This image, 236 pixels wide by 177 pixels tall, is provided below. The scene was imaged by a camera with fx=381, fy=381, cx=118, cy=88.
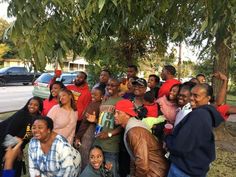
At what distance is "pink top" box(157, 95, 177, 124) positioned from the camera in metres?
4.24

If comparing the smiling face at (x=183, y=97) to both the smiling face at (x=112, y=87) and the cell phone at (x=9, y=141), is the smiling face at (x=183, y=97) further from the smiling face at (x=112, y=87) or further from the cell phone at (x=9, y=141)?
the cell phone at (x=9, y=141)

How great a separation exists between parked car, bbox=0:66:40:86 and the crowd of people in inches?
936

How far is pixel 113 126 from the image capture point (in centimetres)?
451

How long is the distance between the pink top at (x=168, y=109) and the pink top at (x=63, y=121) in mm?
1188

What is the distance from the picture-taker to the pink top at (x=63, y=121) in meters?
4.81

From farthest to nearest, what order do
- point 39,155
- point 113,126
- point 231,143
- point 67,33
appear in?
point 231,143 < point 113,126 < point 39,155 < point 67,33

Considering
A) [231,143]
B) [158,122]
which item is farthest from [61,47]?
[231,143]

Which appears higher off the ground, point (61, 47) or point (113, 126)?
point (61, 47)

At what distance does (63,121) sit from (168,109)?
1363 mm

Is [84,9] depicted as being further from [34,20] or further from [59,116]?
[59,116]

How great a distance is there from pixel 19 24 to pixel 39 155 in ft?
5.20

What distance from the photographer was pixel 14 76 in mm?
29578

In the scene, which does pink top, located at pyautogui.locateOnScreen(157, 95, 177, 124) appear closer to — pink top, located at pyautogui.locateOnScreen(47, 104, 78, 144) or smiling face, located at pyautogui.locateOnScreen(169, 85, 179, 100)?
smiling face, located at pyautogui.locateOnScreen(169, 85, 179, 100)

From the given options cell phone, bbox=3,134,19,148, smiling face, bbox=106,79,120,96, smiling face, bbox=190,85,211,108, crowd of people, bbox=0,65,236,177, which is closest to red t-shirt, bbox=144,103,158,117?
crowd of people, bbox=0,65,236,177
